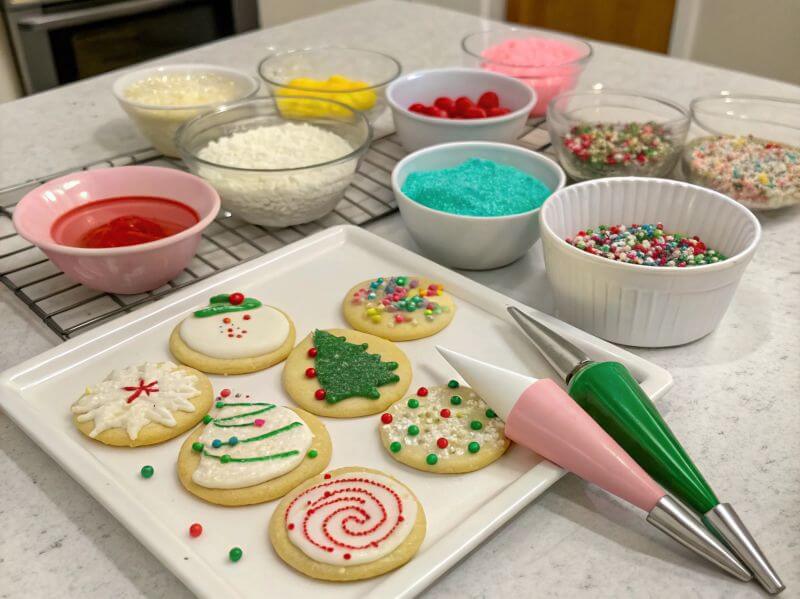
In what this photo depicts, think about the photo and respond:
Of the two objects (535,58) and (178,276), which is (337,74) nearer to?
(535,58)

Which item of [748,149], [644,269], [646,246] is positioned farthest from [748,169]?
[644,269]

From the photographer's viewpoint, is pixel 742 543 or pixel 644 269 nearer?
pixel 742 543

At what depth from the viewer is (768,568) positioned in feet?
2.21

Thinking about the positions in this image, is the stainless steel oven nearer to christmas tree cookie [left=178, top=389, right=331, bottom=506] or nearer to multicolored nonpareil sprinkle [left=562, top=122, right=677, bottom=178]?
multicolored nonpareil sprinkle [left=562, top=122, right=677, bottom=178]

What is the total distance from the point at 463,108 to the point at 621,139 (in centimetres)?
28

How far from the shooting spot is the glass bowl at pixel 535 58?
5.14 ft

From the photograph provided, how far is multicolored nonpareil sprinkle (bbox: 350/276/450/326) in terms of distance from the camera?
100 centimetres

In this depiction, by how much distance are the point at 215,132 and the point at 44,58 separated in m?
1.39

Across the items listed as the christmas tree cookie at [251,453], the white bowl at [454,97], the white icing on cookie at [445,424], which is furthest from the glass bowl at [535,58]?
the christmas tree cookie at [251,453]

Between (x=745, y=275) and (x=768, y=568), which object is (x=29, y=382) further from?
(x=745, y=275)

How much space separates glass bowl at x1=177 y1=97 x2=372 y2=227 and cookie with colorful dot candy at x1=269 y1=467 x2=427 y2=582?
1.70 feet

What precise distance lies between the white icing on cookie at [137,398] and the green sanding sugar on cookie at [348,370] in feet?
0.49

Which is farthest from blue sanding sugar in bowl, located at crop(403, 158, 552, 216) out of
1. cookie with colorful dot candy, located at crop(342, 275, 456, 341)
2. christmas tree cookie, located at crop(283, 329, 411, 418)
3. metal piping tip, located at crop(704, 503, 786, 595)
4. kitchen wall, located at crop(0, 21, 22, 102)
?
kitchen wall, located at crop(0, 21, 22, 102)

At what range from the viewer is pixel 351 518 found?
0.71 meters
